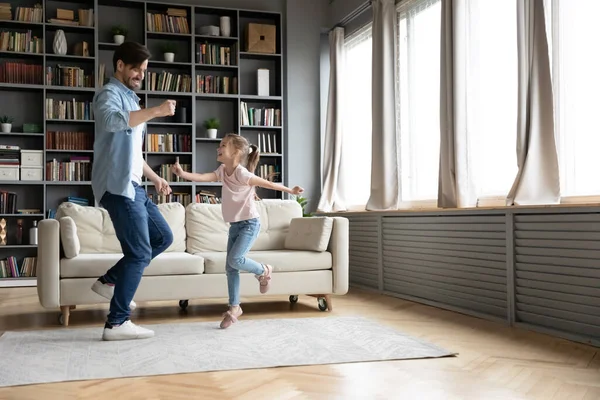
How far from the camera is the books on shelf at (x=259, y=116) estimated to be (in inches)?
283

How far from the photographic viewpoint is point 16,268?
21.3 feet

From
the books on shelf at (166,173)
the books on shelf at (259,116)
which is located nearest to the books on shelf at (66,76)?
the books on shelf at (166,173)

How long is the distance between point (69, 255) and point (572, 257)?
2822 mm

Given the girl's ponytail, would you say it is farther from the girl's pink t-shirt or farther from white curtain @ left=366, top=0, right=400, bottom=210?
white curtain @ left=366, top=0, right=400, bottom=210

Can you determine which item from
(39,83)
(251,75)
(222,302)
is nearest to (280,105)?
(251,75)

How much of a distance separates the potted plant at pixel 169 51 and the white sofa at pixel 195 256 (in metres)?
2.66

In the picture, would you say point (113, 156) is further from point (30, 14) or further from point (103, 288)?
point (30, 14)

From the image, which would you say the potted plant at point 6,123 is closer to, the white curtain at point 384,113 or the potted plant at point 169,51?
the potted plant at point 169,51

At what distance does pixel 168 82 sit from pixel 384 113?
8.27 feet

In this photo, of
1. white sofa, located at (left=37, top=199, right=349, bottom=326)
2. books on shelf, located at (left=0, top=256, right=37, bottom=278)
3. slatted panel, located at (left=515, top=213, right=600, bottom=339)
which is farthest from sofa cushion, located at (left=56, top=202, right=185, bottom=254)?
slatted panel, located at (left=515, top=213, right=600, bottom=339)

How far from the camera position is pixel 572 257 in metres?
3.36

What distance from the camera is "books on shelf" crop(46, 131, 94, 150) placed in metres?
6.63

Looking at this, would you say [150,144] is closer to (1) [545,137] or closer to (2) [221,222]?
(2) [221,222]

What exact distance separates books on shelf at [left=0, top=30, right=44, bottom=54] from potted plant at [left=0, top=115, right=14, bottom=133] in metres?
0.68
